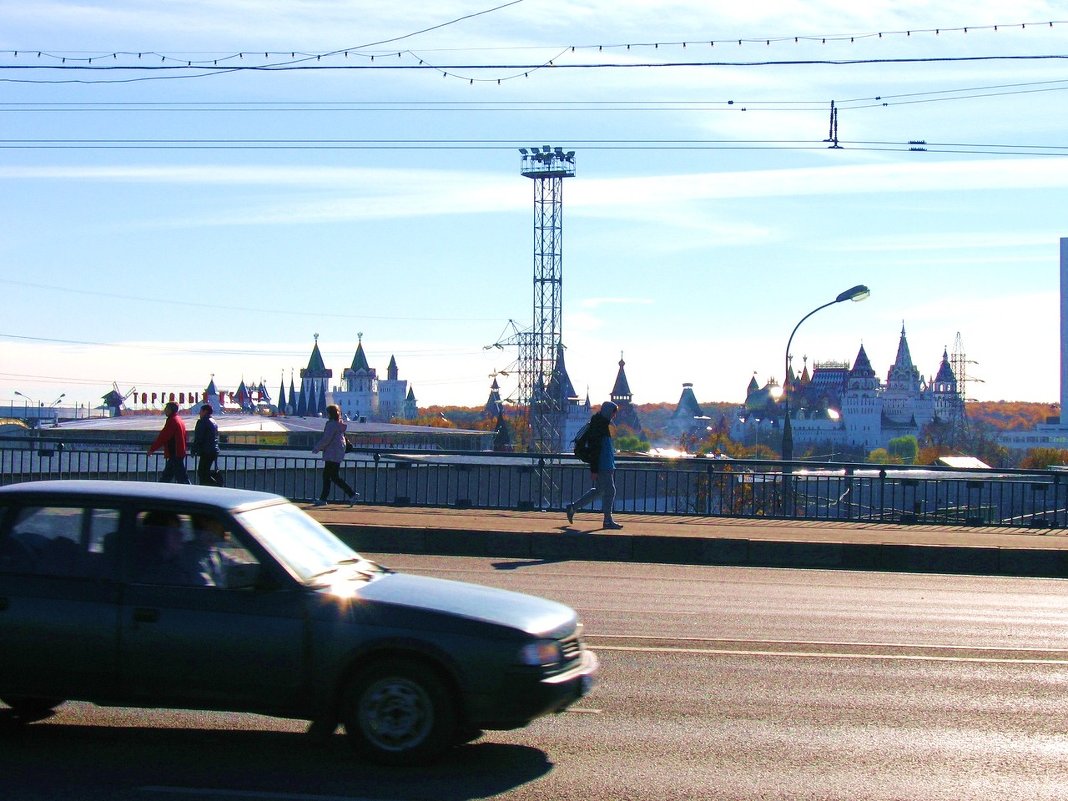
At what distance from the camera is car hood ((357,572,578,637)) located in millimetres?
6777

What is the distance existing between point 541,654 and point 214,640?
172 centimetres

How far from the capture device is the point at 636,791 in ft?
20.8

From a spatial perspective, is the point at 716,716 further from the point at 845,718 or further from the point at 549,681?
the point at 549,681

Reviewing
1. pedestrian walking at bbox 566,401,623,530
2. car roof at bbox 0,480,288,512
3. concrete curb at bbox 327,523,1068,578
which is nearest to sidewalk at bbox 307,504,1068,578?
concrete curb at bbox 327,523,1068,578

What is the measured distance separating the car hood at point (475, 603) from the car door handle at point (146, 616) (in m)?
1.09

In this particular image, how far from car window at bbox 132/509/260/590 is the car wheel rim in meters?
0.92

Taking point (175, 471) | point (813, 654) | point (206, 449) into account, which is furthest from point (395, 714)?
point (206, 449)

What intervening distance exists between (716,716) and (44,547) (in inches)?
163

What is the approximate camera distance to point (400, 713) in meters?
6.67

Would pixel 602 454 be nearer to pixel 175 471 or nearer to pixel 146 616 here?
pixel 175 471

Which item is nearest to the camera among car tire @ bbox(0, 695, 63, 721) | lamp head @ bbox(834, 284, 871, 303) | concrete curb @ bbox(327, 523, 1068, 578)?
car tire @ bbox(0, 695, 63, 721)

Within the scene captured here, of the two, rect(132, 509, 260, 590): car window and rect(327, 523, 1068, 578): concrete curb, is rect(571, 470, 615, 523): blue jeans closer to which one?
rect(327, 523, 1068, 578): concrete curb

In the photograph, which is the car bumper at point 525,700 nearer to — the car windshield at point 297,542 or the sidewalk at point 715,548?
the car windshield at point 297,542

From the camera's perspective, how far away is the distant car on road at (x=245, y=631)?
663 centimetres
